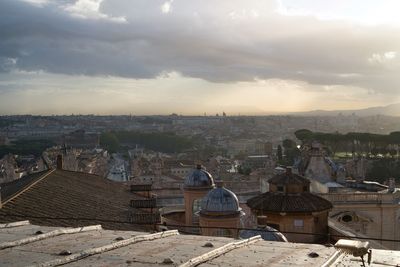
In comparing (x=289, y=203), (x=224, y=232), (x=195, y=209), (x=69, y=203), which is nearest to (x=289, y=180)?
(x=289, y=203)

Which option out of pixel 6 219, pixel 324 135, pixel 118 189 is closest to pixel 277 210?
pixel 118 189

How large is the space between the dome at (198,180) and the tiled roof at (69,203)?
254 cm

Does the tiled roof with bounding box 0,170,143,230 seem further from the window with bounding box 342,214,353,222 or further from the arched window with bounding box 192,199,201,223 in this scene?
the window with bounding box 342,214,353,222

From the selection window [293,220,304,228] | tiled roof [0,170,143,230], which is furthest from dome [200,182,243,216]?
window [293,220,304,228]

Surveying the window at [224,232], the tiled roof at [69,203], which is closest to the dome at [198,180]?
the tiled roof at [69,203]

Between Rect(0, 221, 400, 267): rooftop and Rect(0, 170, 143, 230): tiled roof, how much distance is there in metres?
3.28

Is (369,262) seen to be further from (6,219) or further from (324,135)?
(324,135)

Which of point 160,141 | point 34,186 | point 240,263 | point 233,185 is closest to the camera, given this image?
point 240,263

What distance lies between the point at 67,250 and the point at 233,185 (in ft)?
100.0

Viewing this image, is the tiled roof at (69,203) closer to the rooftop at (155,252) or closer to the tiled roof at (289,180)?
the rooftop at (155,252)

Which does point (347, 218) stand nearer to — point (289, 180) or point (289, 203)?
point (289, 180)

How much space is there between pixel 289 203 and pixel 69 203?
917cm

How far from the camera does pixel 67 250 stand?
6.78 m

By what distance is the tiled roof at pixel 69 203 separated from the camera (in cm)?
1271
